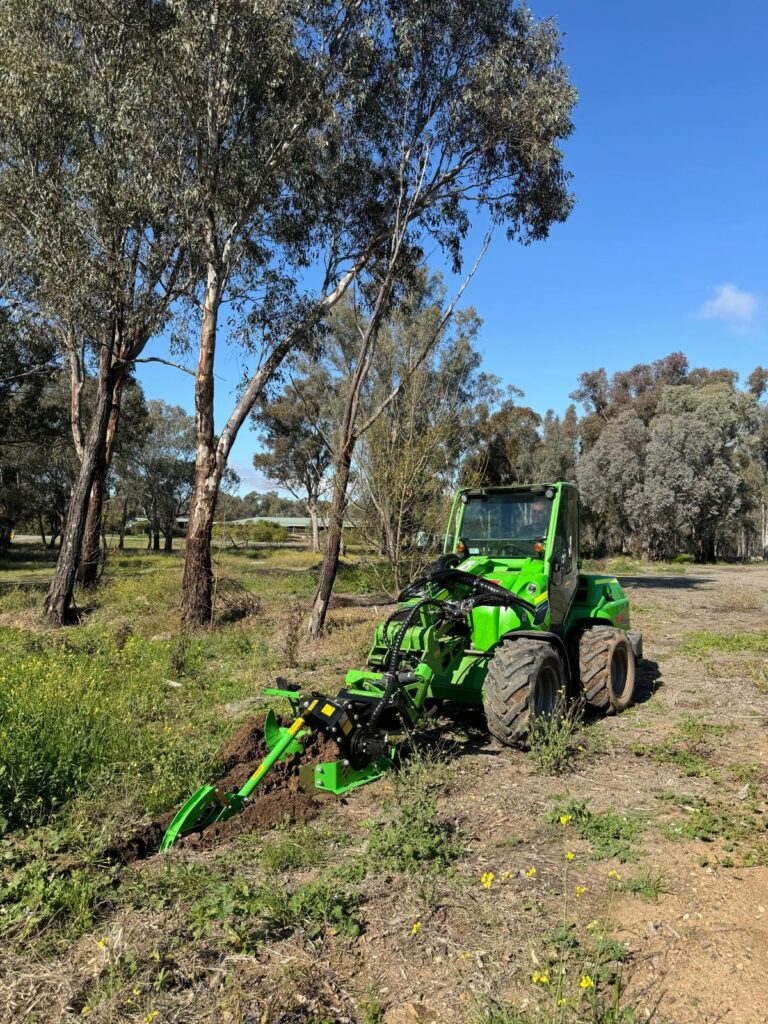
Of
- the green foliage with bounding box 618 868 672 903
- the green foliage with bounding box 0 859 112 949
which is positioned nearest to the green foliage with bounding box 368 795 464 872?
the green foliage with bounding box 618 868 672 903

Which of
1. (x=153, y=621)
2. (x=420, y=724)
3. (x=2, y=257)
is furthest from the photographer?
(x=2, y=257)

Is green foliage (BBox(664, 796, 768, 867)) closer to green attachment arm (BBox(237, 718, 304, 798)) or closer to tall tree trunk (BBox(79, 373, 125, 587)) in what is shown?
green attachment arm (BBox(237, 718, 304, 798))

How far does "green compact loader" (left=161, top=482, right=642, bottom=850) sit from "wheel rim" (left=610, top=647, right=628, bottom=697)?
2 cm

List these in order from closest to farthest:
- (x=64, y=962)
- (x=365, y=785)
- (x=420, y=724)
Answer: (x=64, y=962) → (x=365, y=785) → (x=420, y=724)

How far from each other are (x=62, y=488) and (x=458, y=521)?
141 feet

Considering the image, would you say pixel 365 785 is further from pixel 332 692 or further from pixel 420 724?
pixel 332 692

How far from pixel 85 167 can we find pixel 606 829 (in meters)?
14.9

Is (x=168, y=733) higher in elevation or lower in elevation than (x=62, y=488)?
lower

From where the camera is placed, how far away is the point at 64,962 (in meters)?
3.31

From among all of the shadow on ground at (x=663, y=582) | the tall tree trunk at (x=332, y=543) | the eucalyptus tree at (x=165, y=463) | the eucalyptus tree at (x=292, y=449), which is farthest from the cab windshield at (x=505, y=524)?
the eucalyptus tree at (x=165, y=463)

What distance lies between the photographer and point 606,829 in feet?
15.5

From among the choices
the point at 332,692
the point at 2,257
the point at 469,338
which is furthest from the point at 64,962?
the point at 469,338

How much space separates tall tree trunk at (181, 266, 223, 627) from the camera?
14102mm

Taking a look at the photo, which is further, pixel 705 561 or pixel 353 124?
pixel 705 561
